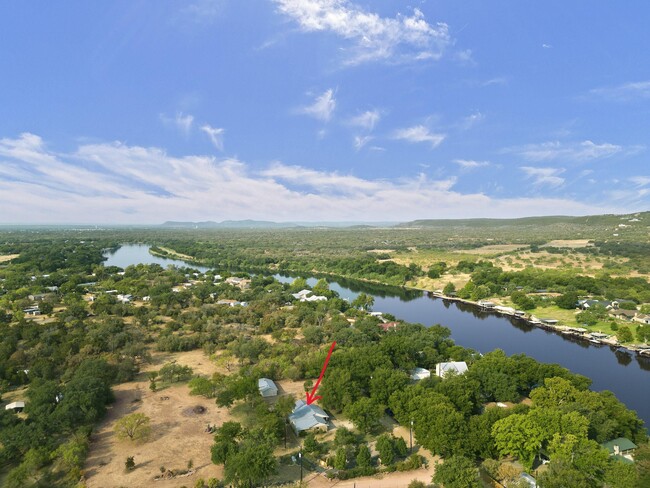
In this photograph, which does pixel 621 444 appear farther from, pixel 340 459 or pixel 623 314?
pixel 623 314

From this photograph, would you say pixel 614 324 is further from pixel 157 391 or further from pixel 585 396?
pixel 157 391

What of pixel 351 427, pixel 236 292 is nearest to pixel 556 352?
pixel 351 427

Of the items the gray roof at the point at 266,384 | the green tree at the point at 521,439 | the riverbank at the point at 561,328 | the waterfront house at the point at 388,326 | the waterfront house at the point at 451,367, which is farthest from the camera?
the waterfront house at the point at 388,326

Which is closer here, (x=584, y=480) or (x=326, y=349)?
→ (x=584, y=480)

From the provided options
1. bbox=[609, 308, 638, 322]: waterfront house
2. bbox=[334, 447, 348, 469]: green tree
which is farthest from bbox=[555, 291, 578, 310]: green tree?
bbox=[334, 447, 348, 469]: green tree

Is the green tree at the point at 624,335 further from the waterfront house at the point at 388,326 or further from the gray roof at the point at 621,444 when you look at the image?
the gray roof at the point at 621,444

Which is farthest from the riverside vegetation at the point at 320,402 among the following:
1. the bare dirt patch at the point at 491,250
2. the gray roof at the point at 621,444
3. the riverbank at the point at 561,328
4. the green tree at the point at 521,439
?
the bare dirt patch at the point at 491,250
